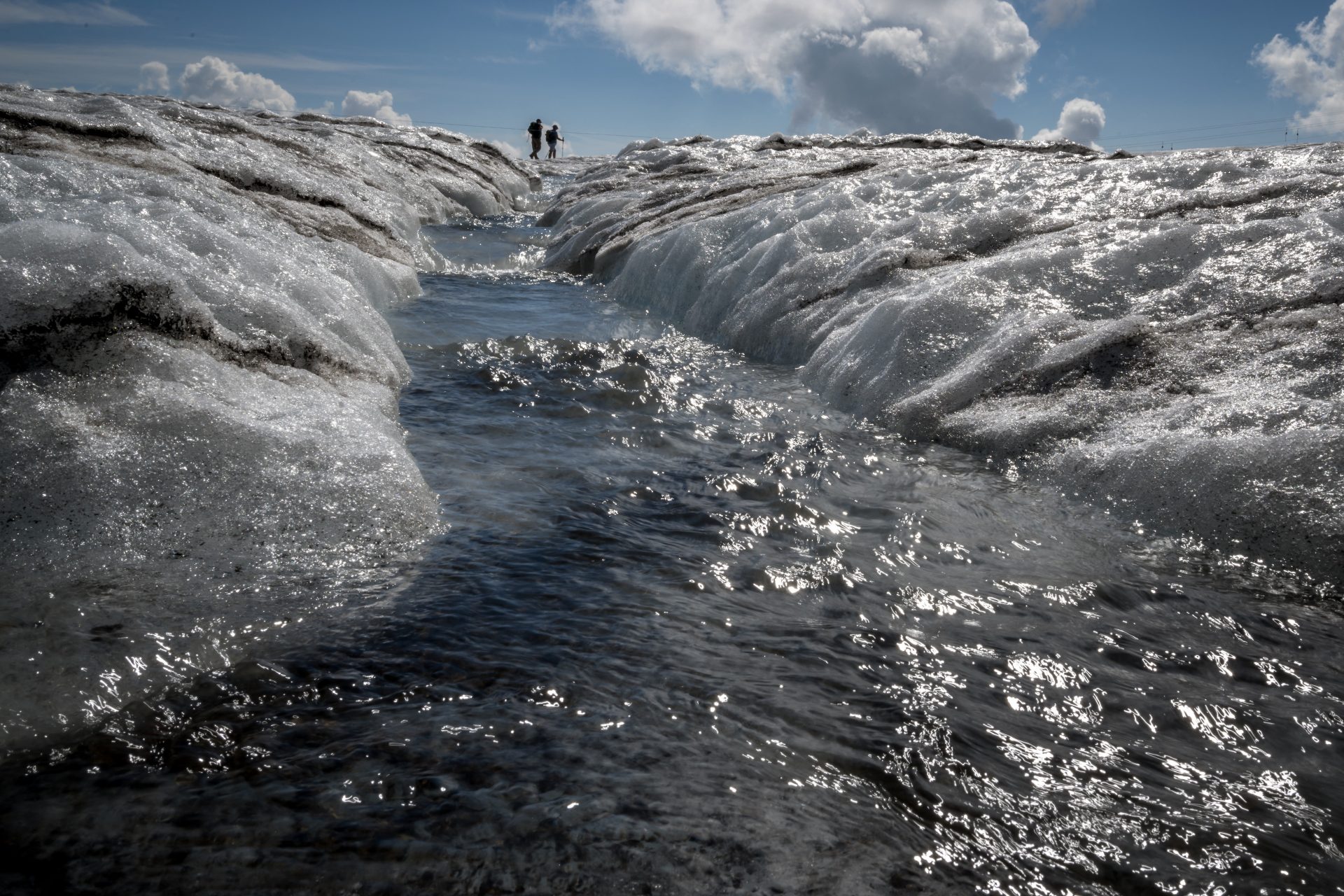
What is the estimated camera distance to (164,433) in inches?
149

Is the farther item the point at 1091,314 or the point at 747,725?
the point at 1091,314

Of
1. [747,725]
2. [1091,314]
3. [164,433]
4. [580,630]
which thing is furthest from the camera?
[1091,314]

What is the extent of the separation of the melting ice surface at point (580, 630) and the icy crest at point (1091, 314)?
8cm

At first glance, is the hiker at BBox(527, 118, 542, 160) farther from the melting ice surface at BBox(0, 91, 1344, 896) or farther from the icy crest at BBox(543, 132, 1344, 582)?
the melting ice surface at BBox(0, 91, 1344, 896)

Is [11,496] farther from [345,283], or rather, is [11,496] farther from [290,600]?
[345,283]

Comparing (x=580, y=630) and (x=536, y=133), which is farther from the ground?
(x=536, y=133)

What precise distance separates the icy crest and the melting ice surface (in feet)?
0.26

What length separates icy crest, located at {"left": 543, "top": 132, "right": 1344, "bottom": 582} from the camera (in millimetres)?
4238

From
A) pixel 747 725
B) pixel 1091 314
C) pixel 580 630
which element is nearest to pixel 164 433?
pixel 580 630

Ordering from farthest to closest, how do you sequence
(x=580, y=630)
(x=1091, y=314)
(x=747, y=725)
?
(x=1091, y=314) < (x=580, y=630) < (x=747, y=725)

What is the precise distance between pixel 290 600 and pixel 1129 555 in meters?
3.62

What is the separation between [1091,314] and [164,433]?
571 cm

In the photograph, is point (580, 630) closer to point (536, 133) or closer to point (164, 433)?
point (164, 433)

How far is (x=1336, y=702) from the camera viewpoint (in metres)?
2.89
